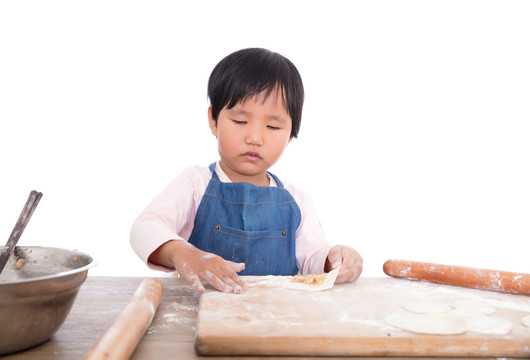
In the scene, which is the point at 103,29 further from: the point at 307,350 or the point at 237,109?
the point at 307,350

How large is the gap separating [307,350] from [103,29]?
3.30 m

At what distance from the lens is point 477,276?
3.63 feet

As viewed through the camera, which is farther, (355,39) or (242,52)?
(355,39)

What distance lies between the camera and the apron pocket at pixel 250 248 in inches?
56.0

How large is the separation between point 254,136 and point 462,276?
0.72 m

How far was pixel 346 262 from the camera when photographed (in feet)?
3.89

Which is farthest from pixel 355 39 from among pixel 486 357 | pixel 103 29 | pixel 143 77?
pixel 486 357

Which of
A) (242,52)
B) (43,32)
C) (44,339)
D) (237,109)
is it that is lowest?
(44,339)

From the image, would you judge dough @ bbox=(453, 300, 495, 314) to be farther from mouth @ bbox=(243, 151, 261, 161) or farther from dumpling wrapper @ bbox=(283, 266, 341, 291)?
mouth @ bbox=(243, 151, 261, 161)

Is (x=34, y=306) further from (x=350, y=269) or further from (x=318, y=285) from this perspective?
(x=350, y=269)

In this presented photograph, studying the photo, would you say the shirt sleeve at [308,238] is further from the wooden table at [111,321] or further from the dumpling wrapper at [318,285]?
the wooden table at [111,321]

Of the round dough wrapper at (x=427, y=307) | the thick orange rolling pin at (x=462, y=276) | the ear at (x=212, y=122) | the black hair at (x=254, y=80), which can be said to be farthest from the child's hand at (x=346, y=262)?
the ear at (x=212, y=122)

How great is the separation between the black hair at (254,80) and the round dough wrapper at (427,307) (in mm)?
782

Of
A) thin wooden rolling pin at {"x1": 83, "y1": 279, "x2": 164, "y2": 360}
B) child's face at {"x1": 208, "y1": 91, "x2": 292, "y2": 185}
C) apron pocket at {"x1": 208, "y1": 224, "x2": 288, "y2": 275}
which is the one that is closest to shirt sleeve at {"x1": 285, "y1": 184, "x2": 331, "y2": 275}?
apron pocket at {"x1": 208, "y1": 224, "x2": 288, "y2": 275}
